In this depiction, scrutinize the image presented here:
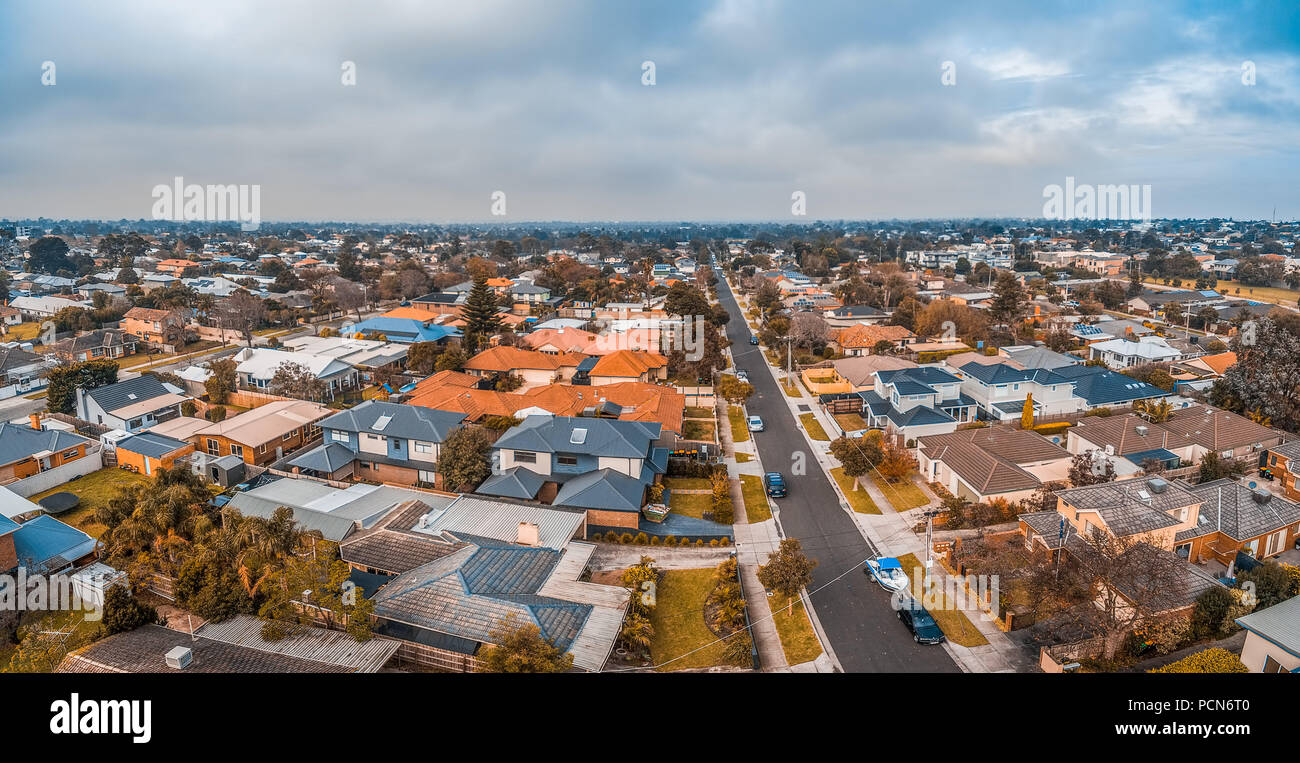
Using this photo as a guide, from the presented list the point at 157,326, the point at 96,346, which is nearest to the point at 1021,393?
the point at 157,326

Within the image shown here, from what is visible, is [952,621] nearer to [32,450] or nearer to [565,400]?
[565,400]

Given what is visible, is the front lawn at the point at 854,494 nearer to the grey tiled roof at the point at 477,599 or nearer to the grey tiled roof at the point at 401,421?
the grey tiled roof at the point at 477,599

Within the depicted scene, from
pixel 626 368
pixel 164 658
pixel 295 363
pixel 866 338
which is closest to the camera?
pixel 164 658

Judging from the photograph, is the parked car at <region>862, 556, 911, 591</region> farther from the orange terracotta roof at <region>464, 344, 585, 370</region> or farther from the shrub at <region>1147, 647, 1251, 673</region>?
the orange terracotta roof at <region>464, 344, 585, 370</region>

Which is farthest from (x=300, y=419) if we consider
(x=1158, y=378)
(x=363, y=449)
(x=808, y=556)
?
(x=1158, y=378)

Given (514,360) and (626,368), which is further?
(514,360)
